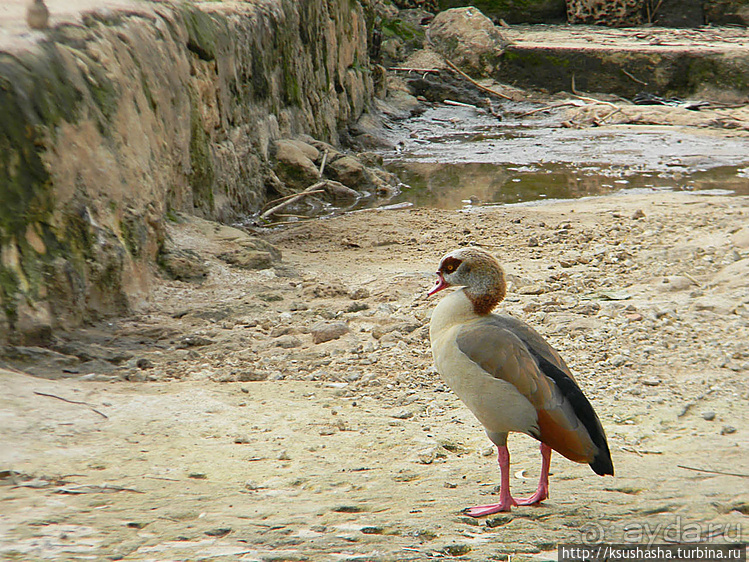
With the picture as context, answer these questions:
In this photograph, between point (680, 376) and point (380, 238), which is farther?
point (380, 238)

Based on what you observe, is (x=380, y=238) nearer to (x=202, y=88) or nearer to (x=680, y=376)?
(x=202, y=88)

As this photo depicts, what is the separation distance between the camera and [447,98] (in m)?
15.6

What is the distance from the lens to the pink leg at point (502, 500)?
2480mm

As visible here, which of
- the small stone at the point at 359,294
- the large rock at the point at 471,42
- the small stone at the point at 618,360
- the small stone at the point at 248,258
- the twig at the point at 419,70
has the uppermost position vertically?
the large rock at the point at 471,42

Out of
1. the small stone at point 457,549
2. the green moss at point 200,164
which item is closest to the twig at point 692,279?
the small stone at point 457,549

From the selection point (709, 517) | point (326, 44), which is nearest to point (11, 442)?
point (709, 517)

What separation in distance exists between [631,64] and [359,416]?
44.4 feet

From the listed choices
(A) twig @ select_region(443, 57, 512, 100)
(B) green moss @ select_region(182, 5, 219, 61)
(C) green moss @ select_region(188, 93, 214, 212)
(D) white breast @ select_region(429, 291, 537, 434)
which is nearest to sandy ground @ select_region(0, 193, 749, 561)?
(D) white breast @ select_region(429, 291, 537, 434)

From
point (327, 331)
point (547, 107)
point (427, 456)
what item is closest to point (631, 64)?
point (547, 107)

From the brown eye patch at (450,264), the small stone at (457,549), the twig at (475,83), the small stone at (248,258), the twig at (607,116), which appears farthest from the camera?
the twig at (475,83)

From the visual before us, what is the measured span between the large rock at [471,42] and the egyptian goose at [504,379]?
14041 millimetres

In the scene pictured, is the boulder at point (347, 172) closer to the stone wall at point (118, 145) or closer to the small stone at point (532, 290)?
the stone wall at point (118, 145)

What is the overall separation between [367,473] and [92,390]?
150 centimetres

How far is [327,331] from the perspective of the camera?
464 centimetres
